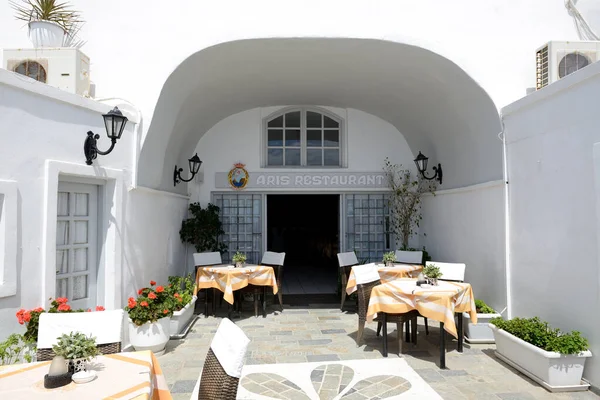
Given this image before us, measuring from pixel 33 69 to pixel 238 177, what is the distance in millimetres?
4553

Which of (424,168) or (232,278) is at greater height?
(424,168)

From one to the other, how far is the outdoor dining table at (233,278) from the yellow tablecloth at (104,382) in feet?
12.2

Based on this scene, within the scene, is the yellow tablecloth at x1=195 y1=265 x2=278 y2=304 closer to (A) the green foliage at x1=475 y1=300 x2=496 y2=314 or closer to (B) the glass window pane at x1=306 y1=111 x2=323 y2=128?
(A) the green foliage at x1=475 y1=300 x2=496 y2=314

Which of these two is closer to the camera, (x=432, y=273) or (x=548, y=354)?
(x=548, y=354)

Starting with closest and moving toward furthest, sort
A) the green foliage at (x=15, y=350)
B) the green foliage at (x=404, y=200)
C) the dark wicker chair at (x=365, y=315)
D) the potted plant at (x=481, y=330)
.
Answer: the green foliage at (x=15, y=350)
the dark wicker chair at (x=365, y=315)
the potted plant at (x=481, y=330)
the green foliage at (x=404, y=200)

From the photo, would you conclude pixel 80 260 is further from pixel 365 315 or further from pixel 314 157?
pixel 314 157

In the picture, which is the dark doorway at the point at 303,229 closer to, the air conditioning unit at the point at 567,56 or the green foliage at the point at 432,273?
the green foliage at the point at 432,273

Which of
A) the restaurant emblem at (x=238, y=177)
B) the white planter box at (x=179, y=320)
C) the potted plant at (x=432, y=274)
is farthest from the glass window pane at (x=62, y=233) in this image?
the potted plant at (x=432, y=274)

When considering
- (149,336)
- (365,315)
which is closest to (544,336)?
(365,315)

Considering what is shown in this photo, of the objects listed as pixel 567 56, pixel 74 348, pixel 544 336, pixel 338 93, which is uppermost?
pixel 338 93

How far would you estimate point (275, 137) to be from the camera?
368 inches

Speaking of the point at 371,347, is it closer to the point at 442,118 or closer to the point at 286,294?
the point at 286,294

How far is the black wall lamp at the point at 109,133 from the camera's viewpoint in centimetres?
458

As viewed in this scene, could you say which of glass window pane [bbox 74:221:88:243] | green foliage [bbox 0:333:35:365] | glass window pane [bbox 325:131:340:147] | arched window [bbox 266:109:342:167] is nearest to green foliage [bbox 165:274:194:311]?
glass window pane [bbox 74:221:88:243]
